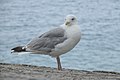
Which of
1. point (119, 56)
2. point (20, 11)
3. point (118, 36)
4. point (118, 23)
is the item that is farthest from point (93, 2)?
point (119, 56)

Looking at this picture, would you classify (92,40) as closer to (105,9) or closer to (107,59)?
(107,59)

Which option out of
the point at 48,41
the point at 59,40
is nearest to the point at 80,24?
the point at 48,41

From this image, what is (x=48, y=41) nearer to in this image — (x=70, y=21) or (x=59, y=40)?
(x=59, y=40)

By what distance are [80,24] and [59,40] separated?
11469 mm

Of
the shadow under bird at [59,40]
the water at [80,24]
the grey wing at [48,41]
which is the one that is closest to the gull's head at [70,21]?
the shadow under bird at [59,40]

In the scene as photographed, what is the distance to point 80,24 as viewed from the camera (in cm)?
1836

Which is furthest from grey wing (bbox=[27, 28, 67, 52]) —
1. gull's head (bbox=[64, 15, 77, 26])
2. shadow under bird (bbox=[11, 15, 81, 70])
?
gull's head (bbox=[64, 15, 77, 26])

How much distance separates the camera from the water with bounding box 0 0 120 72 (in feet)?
40.6

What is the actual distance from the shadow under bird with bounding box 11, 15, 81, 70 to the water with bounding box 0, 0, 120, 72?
171 inches

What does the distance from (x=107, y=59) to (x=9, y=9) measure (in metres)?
10.8

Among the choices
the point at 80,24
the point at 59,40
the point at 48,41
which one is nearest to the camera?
the point at 59,40

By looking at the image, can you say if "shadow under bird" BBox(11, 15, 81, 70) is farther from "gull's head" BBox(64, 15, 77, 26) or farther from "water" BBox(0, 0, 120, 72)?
"water" BBox(0, 0, 120, 72)

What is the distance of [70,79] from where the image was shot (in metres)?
5.81

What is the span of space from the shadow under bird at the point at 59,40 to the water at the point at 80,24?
4.34 metres
